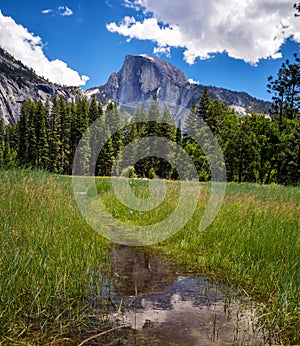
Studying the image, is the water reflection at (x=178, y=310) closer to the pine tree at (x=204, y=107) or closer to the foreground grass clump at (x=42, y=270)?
the foreground grass clump at (x=42, y=270)

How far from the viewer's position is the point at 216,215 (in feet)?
25.8

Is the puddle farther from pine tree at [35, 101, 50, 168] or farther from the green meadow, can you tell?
pine tree at [35, 101, 50, 168]

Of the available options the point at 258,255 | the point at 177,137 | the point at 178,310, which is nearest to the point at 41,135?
the point at 177,137

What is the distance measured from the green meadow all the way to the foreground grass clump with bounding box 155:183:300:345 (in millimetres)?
15

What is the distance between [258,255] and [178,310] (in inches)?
84.5

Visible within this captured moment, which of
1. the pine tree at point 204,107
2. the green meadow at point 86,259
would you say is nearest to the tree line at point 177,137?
the pine tree at point 204,107

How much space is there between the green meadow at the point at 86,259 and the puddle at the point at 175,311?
204mm

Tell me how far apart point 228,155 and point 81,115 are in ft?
111

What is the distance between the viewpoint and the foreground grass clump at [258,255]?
335cm

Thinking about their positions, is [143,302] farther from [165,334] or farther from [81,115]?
[81,115]

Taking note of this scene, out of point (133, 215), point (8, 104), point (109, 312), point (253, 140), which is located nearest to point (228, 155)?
point (253, 140)

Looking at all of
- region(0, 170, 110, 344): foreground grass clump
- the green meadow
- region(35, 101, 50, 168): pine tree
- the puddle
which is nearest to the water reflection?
the puddle

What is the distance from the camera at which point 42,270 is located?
3768 millimetres

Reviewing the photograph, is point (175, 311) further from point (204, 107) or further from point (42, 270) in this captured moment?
point (204, 107)
